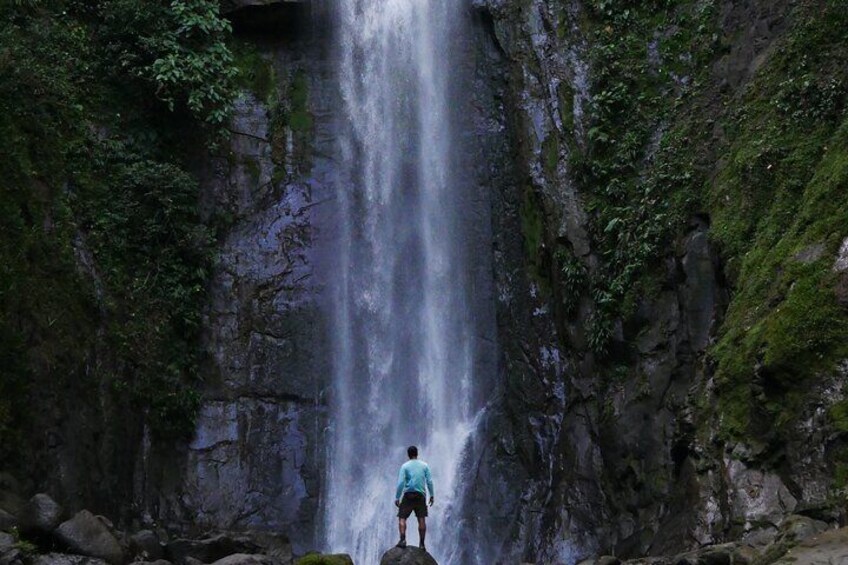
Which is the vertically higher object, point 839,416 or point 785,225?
point 785,225

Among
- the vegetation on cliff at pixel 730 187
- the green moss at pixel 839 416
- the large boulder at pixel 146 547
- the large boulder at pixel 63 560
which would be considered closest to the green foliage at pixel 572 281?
the vegetation on cliff at pixel 730 187

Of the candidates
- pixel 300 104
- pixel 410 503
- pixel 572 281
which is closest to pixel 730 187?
pixel 572 281

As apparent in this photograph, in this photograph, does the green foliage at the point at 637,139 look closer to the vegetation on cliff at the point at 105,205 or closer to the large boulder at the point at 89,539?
the vegetation on cliff at the point at 105,205

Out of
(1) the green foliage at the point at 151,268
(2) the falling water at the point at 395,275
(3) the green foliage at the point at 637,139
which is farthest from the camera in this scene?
(2) the falling water at the point at 395,275

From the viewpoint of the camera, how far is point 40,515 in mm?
11508

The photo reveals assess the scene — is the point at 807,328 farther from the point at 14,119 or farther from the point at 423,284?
the point at 14,119

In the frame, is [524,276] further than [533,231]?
Yes

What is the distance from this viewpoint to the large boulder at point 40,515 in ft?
37.5

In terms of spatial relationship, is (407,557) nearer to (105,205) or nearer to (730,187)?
(730,187)

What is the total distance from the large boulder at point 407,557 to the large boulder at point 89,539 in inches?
128

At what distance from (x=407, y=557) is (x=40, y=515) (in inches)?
172

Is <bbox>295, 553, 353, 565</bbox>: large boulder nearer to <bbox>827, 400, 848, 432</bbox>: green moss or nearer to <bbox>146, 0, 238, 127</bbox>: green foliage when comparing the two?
<bbox>827, 400, 848, 432</bbox>: green moss

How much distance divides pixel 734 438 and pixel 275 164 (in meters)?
11.3

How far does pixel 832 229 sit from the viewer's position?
36.5 feet
